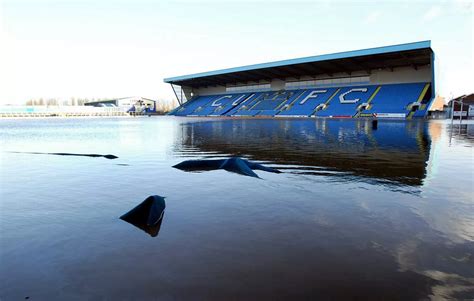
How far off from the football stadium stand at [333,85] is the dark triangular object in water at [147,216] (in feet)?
143

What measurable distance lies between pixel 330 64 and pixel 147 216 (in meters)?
52.3

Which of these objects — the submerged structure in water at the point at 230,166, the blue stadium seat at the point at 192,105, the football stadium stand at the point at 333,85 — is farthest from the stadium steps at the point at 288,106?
the submerged structure in water at the point at 230,166

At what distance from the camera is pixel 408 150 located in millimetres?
11906

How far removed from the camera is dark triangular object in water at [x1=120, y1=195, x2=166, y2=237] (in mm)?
4301

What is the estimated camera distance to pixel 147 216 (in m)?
4.45

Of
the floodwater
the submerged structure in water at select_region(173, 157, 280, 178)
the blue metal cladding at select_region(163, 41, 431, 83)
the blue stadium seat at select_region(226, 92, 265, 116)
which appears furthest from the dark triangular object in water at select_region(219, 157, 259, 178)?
the blue stadium seat at select_region(226, 92, 265, 116)

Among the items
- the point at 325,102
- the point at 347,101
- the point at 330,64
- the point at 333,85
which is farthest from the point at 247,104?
the point at 347,101

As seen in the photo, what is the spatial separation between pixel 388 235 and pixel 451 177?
15.1 ft

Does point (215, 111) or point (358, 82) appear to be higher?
point (358, 82)

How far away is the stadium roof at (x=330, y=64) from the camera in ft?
→ 136

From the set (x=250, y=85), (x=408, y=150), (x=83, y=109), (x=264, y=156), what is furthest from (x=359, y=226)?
(x=83, y=109)

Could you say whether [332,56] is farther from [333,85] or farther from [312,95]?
[333,85]

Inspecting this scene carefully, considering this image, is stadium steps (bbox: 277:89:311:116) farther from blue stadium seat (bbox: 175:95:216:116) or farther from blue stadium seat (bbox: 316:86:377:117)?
blue stadium seat (bbox: 175:95:216:116)

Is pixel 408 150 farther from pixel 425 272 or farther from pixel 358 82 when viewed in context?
pixel 358 82
